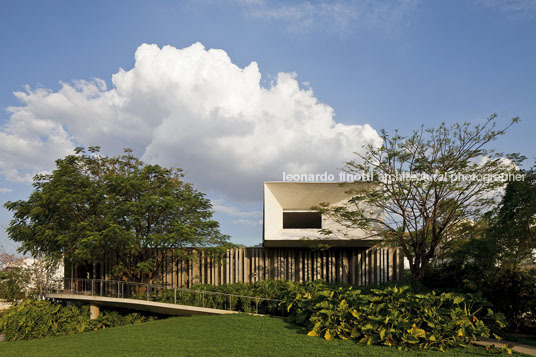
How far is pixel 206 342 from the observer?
10406 mm

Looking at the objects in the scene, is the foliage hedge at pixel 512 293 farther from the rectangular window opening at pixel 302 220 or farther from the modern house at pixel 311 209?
the rectangular window opening at pixel 302 220

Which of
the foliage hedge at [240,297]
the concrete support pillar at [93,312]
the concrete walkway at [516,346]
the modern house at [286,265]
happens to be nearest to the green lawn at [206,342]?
the concrete walkway at [516,346]

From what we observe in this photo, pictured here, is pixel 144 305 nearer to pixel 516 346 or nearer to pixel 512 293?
pixel 516 346

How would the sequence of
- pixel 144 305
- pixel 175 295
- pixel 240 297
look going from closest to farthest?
pixel 240 297 → pixel 175 295 → pixel 144 305

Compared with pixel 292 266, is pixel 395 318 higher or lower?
higher

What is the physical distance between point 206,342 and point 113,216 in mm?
7828

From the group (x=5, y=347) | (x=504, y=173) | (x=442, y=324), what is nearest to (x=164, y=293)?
(x=5, y=347)

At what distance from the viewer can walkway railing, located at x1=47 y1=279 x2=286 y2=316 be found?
13.5 m

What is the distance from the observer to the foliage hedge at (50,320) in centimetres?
1553

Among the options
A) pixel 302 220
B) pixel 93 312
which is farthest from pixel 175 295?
pixel 302 220

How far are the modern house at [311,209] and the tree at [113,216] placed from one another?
2903 millimetres

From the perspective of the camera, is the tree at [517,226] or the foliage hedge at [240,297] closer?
the tree at [517,226]

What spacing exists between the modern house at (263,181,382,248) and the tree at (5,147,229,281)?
290 cm

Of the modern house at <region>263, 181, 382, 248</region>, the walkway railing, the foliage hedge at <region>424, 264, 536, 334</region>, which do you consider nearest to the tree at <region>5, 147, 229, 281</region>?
the walkway railing
